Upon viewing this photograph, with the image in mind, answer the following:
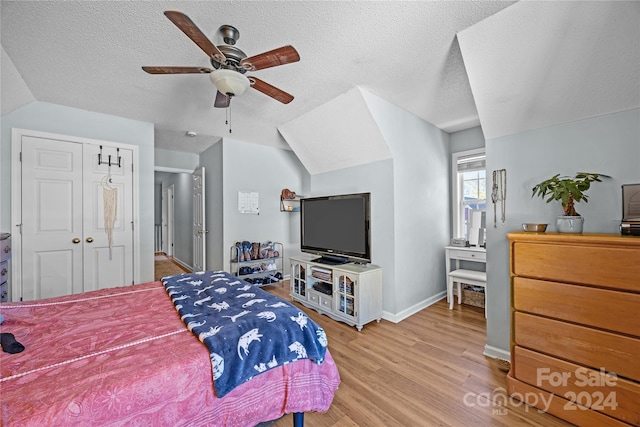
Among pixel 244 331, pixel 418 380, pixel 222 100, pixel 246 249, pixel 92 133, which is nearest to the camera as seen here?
pixel 244 331

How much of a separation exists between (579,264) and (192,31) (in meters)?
2.57

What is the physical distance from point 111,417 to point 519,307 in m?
2.27

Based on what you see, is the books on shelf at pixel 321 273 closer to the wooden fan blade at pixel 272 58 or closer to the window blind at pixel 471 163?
the wooden fan blade at pixel 272 58

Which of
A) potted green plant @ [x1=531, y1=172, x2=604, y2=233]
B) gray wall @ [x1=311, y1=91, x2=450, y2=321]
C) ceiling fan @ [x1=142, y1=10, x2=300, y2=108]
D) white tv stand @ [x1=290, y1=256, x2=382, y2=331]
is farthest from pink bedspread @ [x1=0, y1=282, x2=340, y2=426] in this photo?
potted green plant @ [x1=531, y1=172, x2=604, y2=233]

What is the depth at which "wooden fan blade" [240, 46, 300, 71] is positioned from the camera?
150cm

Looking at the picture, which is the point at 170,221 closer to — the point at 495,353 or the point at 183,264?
the point at 183,264

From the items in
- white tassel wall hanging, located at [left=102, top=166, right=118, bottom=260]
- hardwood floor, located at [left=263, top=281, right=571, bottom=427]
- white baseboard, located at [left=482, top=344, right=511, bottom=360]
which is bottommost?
hardwood floor, located at [left=263, top=281, right=571, bottom=427]

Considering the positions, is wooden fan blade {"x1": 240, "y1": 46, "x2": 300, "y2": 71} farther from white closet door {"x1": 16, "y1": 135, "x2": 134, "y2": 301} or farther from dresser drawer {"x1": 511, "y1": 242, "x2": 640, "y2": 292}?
white closet door {"x1": 16, "y1": 135, "x2": 134, "y2": 301}

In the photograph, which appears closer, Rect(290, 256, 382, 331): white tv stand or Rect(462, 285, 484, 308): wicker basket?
Rect(290, 256, 382, 331): white tv stand

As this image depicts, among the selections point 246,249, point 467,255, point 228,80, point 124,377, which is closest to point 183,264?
point 246,249

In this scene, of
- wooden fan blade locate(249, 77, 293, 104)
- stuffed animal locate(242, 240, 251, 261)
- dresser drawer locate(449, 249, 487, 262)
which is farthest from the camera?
stuffed animal locate(242, 240, 251, 261)

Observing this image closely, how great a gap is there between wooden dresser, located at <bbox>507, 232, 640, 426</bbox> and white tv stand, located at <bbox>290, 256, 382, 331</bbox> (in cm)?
132

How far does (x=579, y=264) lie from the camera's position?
4.98 ft

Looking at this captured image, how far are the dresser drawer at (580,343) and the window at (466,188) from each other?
7.45ft
